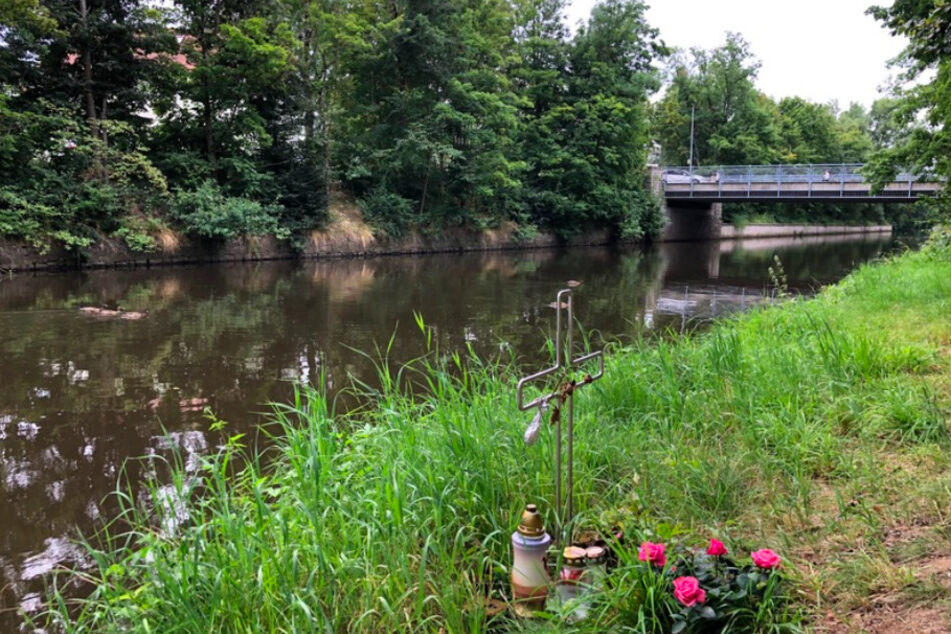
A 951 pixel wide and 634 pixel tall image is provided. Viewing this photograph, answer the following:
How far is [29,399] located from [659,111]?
4610cm

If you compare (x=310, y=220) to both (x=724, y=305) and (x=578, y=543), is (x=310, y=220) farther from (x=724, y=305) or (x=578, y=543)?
(x=578, y=543)

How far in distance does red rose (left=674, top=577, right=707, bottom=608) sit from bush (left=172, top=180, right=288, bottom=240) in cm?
1761

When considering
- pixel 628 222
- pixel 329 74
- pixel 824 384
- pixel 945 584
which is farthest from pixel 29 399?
pixel 628 222

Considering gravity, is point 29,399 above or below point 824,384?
below

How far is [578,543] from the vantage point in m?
2.19

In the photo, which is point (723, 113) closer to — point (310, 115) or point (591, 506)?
point (310, 115)

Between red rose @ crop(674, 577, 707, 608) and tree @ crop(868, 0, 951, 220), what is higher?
tree @ crop(868, 0, 951, 220)

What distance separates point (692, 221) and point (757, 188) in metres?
8.08

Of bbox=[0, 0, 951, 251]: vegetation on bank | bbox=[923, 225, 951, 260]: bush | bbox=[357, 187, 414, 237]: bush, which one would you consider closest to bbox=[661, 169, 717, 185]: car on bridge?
bbox=[0, 0, 951, 251]: vegetation on bank

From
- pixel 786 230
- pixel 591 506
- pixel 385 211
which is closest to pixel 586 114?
pixel 385 211

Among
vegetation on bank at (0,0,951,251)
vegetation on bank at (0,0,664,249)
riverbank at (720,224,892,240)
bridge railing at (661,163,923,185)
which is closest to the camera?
vegetation on bank at (0,0,951,251)

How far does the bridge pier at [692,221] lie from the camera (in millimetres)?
36156

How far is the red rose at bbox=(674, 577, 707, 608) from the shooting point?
1.69m

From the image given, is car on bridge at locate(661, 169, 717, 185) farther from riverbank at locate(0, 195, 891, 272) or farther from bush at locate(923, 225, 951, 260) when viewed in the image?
bush at locate(923, 225, 951, 260)
